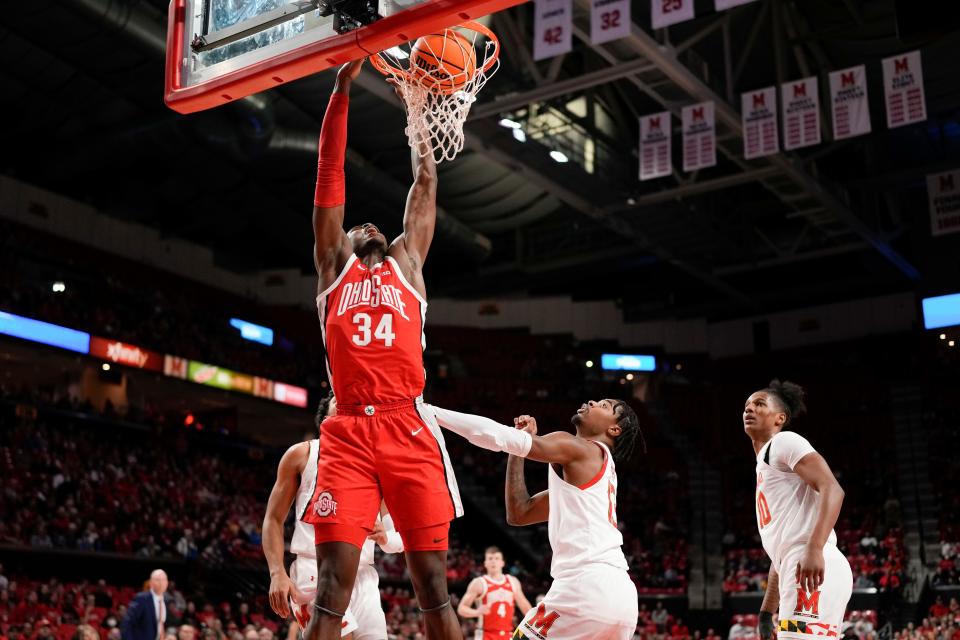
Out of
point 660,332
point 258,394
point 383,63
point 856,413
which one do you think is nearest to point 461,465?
point 258,394

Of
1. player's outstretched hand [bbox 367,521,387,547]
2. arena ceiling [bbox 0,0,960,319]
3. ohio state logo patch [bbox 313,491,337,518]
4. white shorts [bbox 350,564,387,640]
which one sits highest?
arena ceiling [bbox 0,0,960,319]

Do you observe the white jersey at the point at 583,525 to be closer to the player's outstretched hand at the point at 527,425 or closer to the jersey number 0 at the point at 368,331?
the player's outstretched hand at the point at 527,425

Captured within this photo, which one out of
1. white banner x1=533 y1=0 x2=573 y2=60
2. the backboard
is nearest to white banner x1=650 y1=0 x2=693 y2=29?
white banner x1=533 y1=0 x2=573 y2=60

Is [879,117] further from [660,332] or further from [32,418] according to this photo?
[32,418]

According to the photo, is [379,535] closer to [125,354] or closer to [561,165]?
[561,165]

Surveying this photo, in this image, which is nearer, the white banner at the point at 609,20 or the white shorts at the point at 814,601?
the white shorts at the point at 814,601

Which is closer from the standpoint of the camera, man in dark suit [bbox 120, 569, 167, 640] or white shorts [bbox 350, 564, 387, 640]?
white shorts [bbox 350, 564, 387, 640]

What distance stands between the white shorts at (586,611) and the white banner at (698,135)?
525 inches

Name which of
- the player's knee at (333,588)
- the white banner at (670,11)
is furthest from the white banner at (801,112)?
the player's knee at (333,588)

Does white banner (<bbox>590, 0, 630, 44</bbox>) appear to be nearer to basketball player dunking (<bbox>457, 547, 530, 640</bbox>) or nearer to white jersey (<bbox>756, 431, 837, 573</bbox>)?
basketball player dunking (<bbox>457, 547, 530, 640</bbox>)

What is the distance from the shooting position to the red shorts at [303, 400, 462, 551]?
13.5ft

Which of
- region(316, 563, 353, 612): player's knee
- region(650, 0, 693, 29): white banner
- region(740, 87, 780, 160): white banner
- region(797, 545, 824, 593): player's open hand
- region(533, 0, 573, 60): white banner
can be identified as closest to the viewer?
region(316, 563, 353, 612): player's knee

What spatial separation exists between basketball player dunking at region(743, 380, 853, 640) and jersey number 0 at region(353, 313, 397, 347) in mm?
2163

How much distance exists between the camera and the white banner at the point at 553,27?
14.4m
